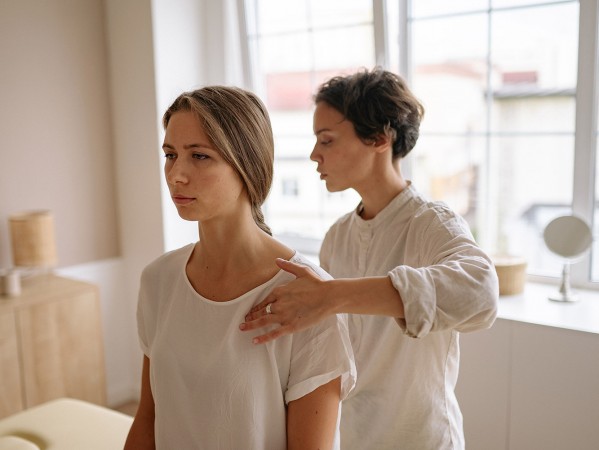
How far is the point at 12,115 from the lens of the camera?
3338 mm

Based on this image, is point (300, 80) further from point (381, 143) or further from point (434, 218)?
point (434, 218)

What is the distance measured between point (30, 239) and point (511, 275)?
7.43 feet

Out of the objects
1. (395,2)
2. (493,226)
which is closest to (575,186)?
(493,226)

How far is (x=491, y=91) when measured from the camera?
301 centimetres

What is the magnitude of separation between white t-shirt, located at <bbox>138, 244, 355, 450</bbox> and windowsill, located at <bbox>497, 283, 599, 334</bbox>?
4.68ft

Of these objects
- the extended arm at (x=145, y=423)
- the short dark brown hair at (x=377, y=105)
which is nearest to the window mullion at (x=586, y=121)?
the short dark brown hair at (x=377, y=105)

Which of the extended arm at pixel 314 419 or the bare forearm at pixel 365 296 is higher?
the bare forearm at pixel 365 296

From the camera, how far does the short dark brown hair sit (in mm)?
1859

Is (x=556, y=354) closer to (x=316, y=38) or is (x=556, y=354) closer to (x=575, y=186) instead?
(x=575, y=186)

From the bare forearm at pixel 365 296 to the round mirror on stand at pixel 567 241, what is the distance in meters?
1.71

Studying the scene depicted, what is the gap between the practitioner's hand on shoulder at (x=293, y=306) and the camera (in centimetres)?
120

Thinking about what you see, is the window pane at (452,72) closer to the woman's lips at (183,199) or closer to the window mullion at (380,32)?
the window mullion at (380,32)

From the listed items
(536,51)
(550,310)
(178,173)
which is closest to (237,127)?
(178,173)

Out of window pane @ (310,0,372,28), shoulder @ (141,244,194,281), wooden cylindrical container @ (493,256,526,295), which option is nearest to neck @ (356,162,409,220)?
shoulder @ (141,244,194,281)
